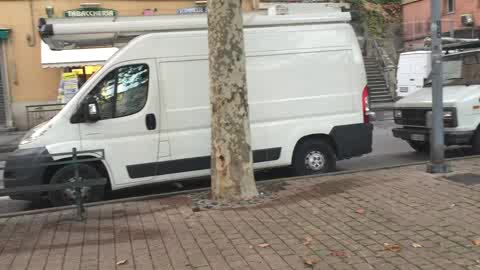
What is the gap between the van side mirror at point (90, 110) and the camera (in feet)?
23.3

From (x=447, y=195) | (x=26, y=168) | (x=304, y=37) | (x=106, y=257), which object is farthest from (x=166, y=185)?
(x=447, y=195)

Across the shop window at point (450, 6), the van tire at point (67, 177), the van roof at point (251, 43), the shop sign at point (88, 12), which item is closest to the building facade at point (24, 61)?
the shop sign at point (88, 12)

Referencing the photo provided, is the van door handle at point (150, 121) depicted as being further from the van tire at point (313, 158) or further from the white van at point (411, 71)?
the white van at point (411, 71)

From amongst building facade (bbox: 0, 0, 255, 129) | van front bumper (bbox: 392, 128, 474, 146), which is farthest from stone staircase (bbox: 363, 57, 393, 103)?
van front bumper (bbox: 392, 128, 474, 146)

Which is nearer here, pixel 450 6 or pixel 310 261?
pixel 310 261

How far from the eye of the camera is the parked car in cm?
930

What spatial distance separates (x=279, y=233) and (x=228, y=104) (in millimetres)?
1775

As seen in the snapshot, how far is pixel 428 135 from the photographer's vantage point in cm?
958

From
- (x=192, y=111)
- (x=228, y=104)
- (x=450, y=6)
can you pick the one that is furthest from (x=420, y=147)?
(x=450, y=6)

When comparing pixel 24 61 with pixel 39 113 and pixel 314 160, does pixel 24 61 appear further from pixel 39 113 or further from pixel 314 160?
pixel 314 160

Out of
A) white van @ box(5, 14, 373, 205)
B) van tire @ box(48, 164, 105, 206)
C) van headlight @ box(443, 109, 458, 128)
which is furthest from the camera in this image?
van headlight @ box(443, 109, 458, 128)

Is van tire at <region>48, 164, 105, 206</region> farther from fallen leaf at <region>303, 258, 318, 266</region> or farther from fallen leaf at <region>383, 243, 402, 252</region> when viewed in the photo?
fallen leaf at <region>383, 243, 402, 252</region>

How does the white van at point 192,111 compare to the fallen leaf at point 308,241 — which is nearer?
the fallen leaf at point 308,241

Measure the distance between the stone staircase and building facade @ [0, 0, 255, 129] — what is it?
33.1 ft
